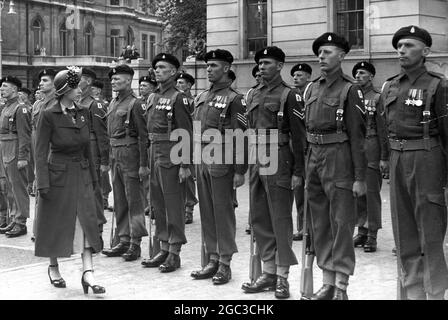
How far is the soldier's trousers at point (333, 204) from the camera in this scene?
7.40 meters

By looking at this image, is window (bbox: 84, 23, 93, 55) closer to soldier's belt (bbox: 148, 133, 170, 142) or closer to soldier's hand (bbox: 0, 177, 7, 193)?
soldier's hand (bbox: 0, 177, 7, 193)

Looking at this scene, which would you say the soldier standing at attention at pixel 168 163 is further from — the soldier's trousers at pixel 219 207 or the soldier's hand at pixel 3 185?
the soldier's hand at pixel 3 185

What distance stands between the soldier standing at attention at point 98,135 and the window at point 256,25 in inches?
442

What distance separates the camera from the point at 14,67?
190 feet

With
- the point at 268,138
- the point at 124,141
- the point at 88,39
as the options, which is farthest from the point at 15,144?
the point at 88,39

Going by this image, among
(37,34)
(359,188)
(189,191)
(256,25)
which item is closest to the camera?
(359,188)

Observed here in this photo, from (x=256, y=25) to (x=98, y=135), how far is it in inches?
479

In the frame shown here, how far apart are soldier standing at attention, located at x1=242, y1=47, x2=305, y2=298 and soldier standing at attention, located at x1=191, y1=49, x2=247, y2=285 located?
40 cm

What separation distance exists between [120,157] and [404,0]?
37.6 feet

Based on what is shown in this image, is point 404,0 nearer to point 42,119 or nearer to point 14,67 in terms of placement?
point 42,119

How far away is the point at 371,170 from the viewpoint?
10.9 m

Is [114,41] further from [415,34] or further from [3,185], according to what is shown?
[415,34]
